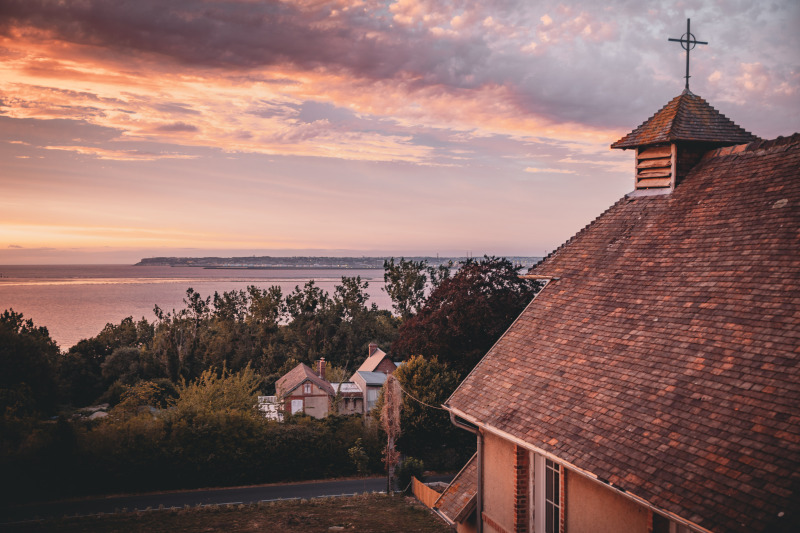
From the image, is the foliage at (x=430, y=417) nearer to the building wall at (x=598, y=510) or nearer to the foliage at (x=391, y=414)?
the foliage at (x=391, y=414)

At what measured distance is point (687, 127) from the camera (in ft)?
38.9

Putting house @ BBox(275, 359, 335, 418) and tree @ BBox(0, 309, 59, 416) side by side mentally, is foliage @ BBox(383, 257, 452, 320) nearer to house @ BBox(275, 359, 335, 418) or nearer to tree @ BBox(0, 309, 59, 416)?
house @ BBox(275, 359, 335, 418)

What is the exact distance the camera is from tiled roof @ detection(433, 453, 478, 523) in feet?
40.3

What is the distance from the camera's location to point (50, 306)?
501 ft

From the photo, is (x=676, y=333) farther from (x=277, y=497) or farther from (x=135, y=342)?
(x=135, y=342)

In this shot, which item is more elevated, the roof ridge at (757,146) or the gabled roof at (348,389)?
the roof ridge at (757,146)

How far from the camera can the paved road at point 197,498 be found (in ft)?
79.2

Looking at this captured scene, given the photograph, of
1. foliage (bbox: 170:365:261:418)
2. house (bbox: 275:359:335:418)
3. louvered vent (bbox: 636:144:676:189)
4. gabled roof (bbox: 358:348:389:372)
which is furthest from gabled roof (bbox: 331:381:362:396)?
louvered vent (bbox: 636:144:676:189)

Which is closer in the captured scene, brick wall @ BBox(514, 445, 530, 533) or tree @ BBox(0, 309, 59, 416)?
brick wall @ BBox(514, 445, 530, 533)

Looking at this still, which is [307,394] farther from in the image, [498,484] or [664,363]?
[664,363]

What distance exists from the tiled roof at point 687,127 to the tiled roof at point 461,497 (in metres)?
7.86

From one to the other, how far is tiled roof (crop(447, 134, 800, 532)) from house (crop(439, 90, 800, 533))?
2cm

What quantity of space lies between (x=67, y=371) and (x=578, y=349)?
54801mm

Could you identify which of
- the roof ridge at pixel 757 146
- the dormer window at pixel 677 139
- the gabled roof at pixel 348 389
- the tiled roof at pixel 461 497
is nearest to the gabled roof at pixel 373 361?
the gabled roof at pixel 348 389
